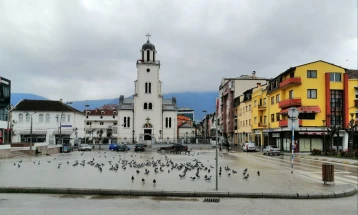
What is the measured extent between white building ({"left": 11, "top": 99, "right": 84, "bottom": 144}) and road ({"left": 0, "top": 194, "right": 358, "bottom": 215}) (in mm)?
67300

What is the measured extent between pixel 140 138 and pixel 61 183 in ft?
237

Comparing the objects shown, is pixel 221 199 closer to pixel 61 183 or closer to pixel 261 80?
pixel 61 183

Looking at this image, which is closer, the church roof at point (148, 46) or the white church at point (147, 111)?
the white church at point (147, 111)

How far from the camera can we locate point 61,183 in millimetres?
14227

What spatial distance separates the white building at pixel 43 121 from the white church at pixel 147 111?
541 inches

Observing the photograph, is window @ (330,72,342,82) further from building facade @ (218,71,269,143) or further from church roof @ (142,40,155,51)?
church roof @ (142,40,155,51)

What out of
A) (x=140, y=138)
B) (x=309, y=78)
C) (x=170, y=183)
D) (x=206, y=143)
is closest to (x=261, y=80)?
(x=206, y=143)

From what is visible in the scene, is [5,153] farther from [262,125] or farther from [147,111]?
[147,111]

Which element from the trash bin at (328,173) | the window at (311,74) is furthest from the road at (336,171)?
the window at (311,74)

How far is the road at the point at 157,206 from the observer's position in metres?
9.48

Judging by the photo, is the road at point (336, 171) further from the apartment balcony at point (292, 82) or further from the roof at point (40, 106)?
the roof at point (40, 106)

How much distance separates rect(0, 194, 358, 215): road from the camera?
948 cm

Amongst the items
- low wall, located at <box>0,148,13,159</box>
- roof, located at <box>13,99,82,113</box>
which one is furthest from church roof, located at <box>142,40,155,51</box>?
low wall, located at <box>0,148,13,159</box>

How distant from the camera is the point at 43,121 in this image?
78.6m
